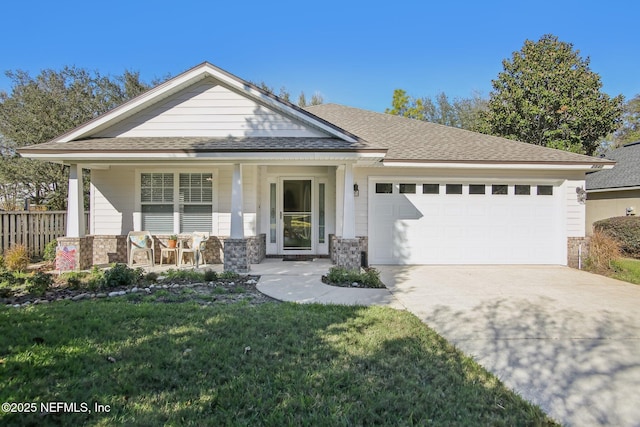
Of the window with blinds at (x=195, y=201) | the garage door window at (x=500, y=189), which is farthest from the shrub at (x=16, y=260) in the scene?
the garage door window at (x=500, y=189)

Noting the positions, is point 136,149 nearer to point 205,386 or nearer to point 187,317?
point 187,317

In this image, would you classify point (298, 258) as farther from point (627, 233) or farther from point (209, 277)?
point (627, 233)

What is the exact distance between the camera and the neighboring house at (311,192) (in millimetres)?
8969

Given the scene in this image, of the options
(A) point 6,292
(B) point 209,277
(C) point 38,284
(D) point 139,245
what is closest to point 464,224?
(B) point 209,277

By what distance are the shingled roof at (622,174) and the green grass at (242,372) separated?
13.8 metres

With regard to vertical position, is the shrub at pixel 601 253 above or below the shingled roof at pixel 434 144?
below

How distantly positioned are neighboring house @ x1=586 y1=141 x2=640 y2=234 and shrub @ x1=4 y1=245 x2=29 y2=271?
62.2ft

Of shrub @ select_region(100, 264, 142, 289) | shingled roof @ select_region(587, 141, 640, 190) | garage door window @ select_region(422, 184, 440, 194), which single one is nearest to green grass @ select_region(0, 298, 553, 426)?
shrub @ select_region(100, 264, 142, 289)

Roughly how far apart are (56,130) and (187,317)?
58.7 ft

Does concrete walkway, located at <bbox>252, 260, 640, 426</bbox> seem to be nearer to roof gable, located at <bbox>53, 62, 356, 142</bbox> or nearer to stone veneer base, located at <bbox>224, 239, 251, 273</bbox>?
stone veneer base, located at <bbox>224, 239, 251, 273</bbox>

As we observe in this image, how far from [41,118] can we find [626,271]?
24.0m

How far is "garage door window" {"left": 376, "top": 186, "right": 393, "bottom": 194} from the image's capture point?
1009cm

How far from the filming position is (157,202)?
9922 millimetres

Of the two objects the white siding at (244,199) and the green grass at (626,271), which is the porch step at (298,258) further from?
the green grass at (626,271)
